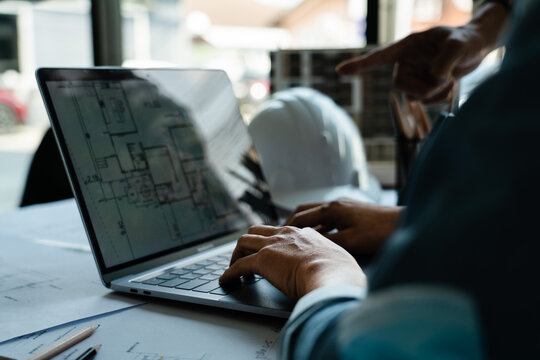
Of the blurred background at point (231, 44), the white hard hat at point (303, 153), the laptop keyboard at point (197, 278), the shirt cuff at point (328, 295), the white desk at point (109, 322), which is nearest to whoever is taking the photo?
the shirt cuff at point (328, 295)

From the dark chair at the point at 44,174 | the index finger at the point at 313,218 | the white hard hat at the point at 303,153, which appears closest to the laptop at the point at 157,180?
the index finger at the point at 313,218

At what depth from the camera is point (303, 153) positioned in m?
1.14

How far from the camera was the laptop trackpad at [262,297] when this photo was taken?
0.52 m

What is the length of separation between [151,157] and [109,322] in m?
0.27

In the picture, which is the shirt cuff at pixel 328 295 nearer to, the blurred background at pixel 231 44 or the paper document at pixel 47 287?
the paper document at pixel 47 287

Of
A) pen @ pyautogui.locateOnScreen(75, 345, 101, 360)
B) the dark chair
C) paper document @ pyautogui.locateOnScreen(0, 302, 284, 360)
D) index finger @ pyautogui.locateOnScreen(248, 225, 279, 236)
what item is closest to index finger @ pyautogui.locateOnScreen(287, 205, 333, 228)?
index finger @ pyautogui.locateOnScreen(248, 225, 279, 236)

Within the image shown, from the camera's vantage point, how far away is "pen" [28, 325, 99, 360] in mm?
437

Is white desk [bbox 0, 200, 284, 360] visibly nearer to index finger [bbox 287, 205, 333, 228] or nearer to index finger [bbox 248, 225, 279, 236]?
index finger [bbox 248, 225, 279, 236]

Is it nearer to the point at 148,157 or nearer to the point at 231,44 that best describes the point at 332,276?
the point at 148,157

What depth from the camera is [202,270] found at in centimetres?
64

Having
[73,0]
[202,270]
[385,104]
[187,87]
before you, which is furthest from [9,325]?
[73,0]

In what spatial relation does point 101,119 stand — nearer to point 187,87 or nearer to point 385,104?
point 187,87

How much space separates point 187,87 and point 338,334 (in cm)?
64

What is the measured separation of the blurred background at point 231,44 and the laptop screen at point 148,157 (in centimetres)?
8
